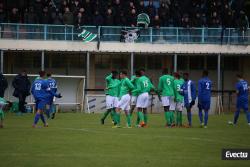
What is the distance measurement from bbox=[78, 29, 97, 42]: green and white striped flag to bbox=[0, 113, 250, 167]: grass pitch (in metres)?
17.0

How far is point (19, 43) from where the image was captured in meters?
44.2

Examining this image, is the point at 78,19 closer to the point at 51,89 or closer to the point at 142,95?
the point at 51,89

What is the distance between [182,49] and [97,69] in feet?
22.9

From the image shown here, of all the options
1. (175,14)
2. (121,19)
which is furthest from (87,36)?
(175,14)

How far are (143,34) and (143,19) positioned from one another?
4.93 feet

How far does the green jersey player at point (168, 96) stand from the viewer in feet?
99.1

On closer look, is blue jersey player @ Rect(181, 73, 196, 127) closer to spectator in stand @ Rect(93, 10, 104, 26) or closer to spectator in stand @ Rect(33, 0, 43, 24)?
spectator in stand @ Rect(93, 10, 104, 26)

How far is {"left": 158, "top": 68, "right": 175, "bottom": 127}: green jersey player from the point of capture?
1189 inches

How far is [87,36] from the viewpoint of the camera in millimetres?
44562

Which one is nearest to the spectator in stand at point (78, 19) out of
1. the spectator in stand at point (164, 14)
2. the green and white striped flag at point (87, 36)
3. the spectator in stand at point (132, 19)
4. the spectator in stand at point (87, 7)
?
the green and white striped flag at point (87, 36)

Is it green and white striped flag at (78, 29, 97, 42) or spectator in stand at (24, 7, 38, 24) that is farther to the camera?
green and white striped flag at (78, 29, 97, 42)

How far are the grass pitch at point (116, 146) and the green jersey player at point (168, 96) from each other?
6.95 feet

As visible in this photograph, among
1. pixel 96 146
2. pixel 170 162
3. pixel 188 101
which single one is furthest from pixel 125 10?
pixel 170 162

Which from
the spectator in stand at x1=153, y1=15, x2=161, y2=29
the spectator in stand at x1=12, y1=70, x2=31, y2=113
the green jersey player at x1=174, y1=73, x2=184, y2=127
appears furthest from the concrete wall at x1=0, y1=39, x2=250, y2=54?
the green jersey player at x1=174, y1=73, x2=184, y2=127
